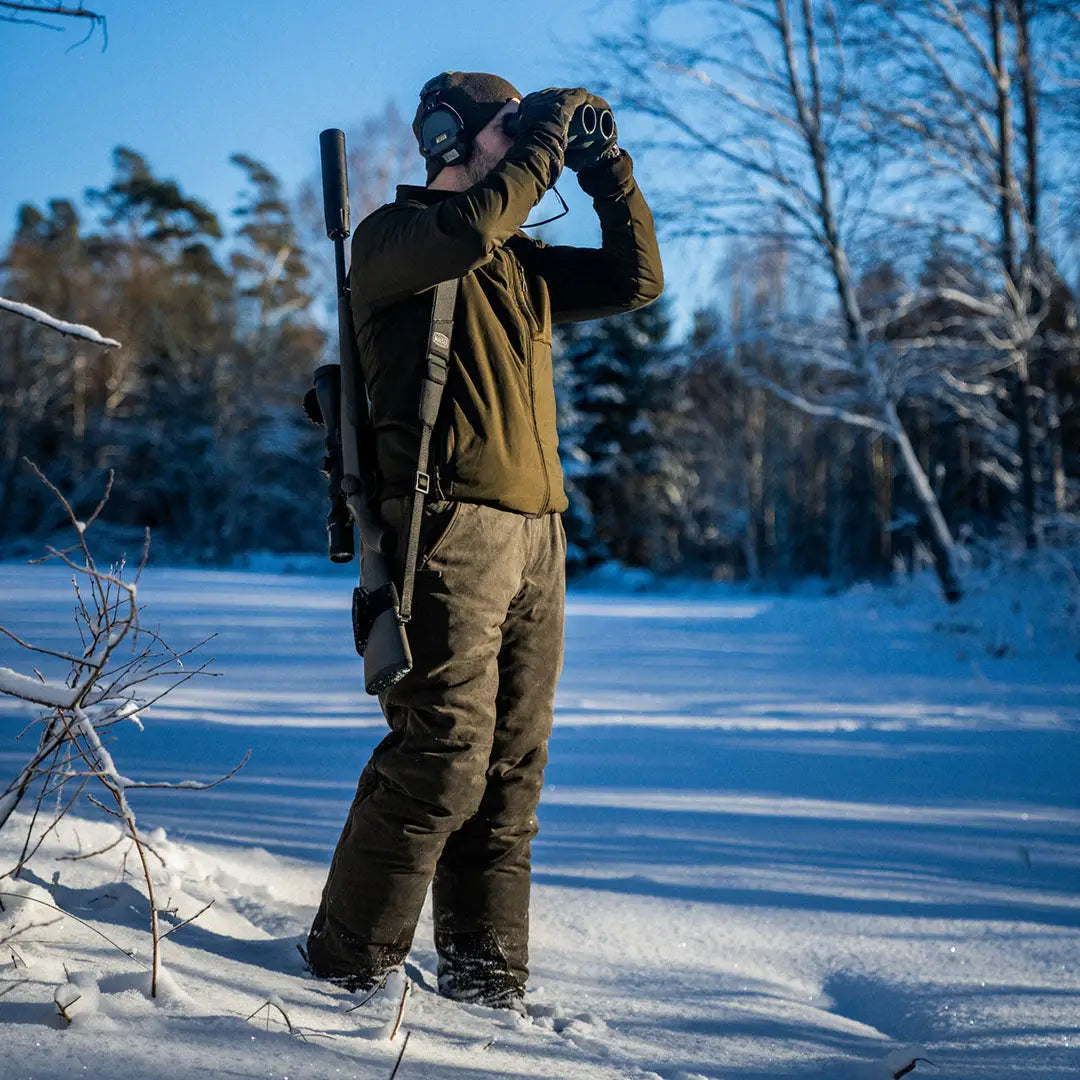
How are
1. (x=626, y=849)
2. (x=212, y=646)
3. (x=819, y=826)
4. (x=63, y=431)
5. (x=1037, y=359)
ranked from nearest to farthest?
1. (x=626, y=849)
2. (x=819, y=826)
3. (x=212, y=646)
4. (x=1037, y=359)
5. (x=63, y=431)

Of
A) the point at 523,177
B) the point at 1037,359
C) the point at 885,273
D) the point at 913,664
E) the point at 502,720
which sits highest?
the point at 885,273

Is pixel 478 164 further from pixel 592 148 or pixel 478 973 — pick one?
pixel 478 973

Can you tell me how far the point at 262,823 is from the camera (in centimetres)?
278

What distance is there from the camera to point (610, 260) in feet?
6.82

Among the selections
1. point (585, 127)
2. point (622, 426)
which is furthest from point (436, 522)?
point (622, 426)

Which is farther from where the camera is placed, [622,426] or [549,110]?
[622,426]

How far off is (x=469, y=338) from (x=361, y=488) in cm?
33

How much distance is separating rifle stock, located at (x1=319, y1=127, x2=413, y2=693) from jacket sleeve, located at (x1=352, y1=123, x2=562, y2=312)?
0.46 feet

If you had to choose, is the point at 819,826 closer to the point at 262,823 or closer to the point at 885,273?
the point at 262,823

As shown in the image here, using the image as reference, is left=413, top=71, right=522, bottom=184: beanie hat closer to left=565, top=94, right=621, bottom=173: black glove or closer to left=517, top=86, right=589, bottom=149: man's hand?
left=517, top=86, right=589, bottom=149: man's hand

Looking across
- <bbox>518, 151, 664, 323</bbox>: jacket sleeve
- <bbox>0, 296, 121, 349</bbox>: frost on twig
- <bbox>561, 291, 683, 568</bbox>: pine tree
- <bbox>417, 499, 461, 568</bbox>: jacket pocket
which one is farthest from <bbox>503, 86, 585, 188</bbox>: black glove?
<bbox>561, 291, 683, 568</bbox>: pine tree

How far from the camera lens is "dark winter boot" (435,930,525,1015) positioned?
170 centimetres

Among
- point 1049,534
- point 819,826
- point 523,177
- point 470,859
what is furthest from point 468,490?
point 1049,534

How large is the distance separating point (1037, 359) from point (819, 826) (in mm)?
7649
